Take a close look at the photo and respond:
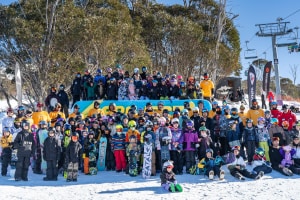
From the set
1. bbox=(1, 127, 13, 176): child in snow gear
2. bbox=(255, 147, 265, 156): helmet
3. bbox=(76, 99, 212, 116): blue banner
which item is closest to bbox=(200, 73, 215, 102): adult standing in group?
bbox=(76, 99, 212, 116): blue banner

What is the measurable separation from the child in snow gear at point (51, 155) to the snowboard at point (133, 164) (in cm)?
181

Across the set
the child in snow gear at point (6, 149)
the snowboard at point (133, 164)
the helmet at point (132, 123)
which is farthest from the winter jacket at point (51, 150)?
the helmet at point (132, 123)

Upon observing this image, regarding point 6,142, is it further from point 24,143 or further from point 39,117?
point 39,117

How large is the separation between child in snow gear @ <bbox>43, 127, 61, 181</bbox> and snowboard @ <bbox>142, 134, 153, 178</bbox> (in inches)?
85.2

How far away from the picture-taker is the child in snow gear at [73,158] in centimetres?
806

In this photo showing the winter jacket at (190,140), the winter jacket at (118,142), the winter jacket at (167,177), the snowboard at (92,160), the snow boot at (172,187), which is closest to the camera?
the snow boot at (172,187)

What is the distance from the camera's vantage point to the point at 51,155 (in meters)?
8.23

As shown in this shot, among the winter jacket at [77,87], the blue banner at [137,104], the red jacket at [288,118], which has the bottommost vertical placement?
the red jacket at [288,118]

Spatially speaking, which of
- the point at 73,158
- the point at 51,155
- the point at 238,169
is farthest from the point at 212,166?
the point at 51,155

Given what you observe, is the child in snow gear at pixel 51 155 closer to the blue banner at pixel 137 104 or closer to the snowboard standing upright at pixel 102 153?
the snowboard standing upright at pixel 102 153

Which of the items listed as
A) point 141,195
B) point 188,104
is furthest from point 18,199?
point 188,104

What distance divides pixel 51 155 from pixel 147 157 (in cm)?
238

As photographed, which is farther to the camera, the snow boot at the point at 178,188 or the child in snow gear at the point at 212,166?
the child in snow gear at the point at 212,166

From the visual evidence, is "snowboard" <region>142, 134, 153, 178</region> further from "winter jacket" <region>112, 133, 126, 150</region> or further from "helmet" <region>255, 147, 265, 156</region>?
"helmet" <region>255, 147, 265, 156</region>
